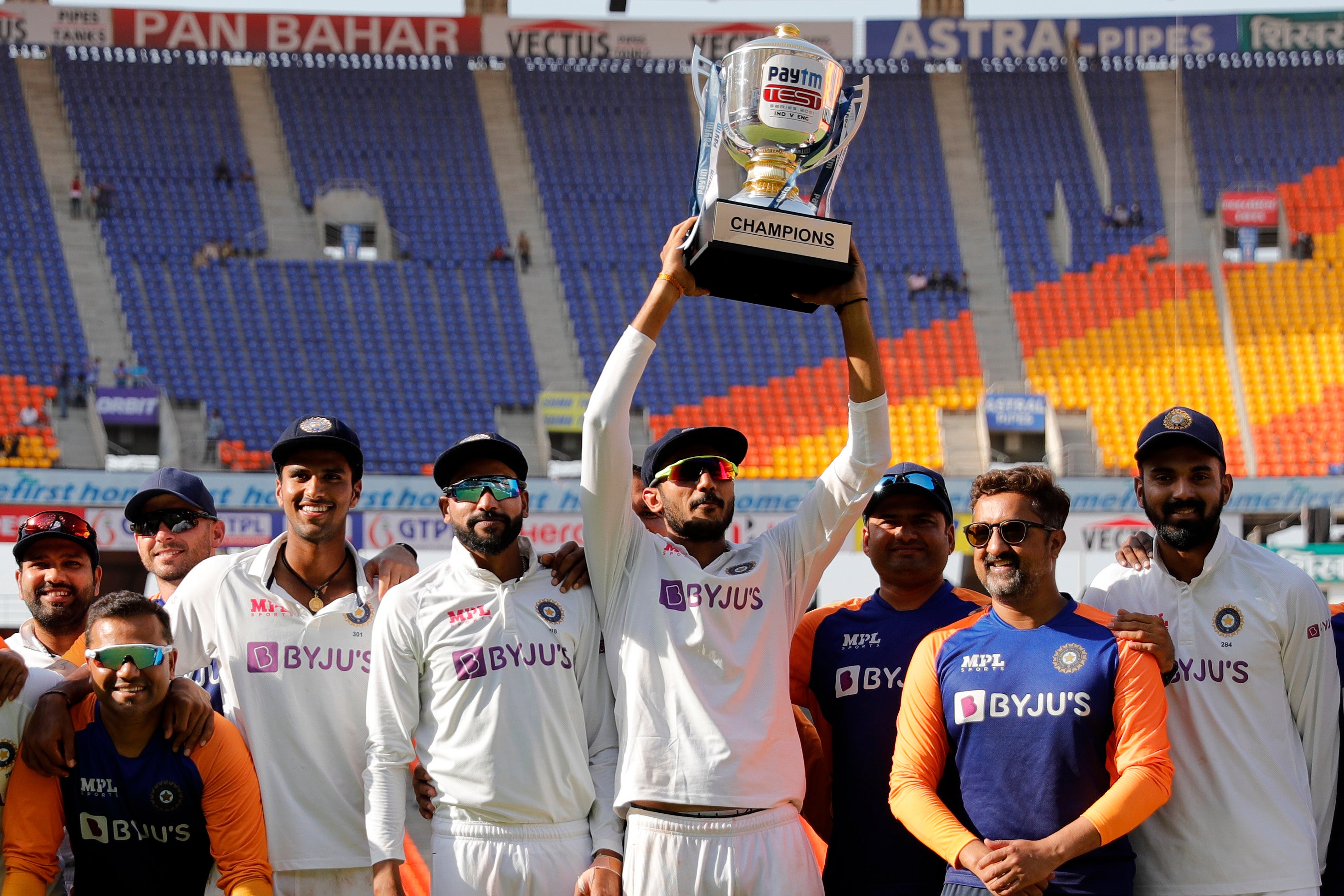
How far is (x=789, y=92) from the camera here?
406 cm

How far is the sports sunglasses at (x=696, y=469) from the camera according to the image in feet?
12.0

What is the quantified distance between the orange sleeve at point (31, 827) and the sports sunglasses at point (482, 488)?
129 centimetres

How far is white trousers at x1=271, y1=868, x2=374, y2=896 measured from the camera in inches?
148

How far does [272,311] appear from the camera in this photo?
76.4 ft

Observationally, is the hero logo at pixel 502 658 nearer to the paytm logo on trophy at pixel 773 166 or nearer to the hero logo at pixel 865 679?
the hero logo at pixel 865 679

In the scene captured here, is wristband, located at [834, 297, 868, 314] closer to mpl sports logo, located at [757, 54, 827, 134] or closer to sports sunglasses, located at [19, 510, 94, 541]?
mpl sports logo, located at [757, 54, 827, 134]

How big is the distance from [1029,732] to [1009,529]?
1.76 ft

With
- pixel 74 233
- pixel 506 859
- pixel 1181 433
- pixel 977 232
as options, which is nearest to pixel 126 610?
pixel 506 859

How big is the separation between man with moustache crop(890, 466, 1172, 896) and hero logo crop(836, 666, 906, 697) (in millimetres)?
292

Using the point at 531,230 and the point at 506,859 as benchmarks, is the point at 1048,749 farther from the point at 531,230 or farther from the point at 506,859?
the point at 531,230

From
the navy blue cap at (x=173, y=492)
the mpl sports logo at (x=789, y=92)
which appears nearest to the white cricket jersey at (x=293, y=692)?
the navy blue cap at (x=173, y=492)

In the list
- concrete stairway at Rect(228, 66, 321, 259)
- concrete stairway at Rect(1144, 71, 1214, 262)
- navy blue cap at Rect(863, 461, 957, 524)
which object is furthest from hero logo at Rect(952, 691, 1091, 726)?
concrete stairway at Rect(228, 66, 321, 259)

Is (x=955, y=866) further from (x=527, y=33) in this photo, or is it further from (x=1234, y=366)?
(x=527, y=33)

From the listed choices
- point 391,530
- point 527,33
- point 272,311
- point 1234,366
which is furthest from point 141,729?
point 527,33
